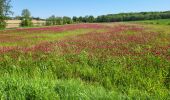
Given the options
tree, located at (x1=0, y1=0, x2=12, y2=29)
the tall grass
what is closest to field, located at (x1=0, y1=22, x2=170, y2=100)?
the tall grass

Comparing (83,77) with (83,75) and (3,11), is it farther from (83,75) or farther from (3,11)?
(3,11)

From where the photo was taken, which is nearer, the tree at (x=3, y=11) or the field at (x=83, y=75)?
the field at (x=83, y=75)

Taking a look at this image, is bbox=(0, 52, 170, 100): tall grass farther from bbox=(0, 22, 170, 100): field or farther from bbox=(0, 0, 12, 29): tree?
bbox=(0, 0, 12, 29): tree

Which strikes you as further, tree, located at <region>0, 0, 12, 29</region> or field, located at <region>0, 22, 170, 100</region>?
tree, located at <region>0, 0, 12, 29</region>

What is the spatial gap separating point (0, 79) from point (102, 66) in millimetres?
3336

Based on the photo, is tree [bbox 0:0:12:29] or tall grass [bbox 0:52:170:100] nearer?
tall grass [bbox 0:52:170:100]

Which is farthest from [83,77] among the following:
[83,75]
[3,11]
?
[3,11]

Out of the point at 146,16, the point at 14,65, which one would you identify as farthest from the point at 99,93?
the point at 146,16

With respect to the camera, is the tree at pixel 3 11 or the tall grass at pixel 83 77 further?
the tree at pixel 3 11

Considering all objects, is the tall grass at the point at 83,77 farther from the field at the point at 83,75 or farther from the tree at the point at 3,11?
the tree at the point at 3,11

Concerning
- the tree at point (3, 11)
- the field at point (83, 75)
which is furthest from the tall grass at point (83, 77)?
the tree at point (3, 11)

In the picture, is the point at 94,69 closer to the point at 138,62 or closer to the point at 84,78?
the point at 84,78

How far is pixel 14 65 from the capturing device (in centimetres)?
1123

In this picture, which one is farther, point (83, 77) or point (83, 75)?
point (83, 75)
